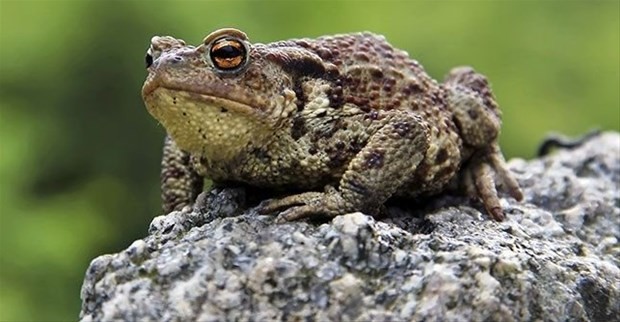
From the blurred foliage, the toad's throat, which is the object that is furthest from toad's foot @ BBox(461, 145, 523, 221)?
the blurred foliage

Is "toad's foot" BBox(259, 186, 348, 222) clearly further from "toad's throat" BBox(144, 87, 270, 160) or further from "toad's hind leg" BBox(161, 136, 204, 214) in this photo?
"toad's hind leg" BBox(161, 136, 204, 214)

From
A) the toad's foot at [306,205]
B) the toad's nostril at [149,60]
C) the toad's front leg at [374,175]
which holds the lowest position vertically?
the toad's foot at [306,205]

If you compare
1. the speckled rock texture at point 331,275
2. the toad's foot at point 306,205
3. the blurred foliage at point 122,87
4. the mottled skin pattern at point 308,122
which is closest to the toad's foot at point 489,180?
the mottled skin pattern at point 308,122

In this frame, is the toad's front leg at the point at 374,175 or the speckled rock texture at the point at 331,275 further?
the toad's front leg at the point at 374,175

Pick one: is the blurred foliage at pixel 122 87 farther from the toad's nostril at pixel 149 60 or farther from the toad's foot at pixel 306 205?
the toad's foot at pixel 306 205

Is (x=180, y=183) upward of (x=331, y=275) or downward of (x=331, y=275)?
upward

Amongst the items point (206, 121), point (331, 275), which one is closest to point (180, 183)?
point (206, 121)

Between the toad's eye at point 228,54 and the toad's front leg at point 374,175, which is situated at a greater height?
the toad's eye at point 228,54

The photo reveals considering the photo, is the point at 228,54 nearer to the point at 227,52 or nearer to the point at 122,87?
the point at 227,52
